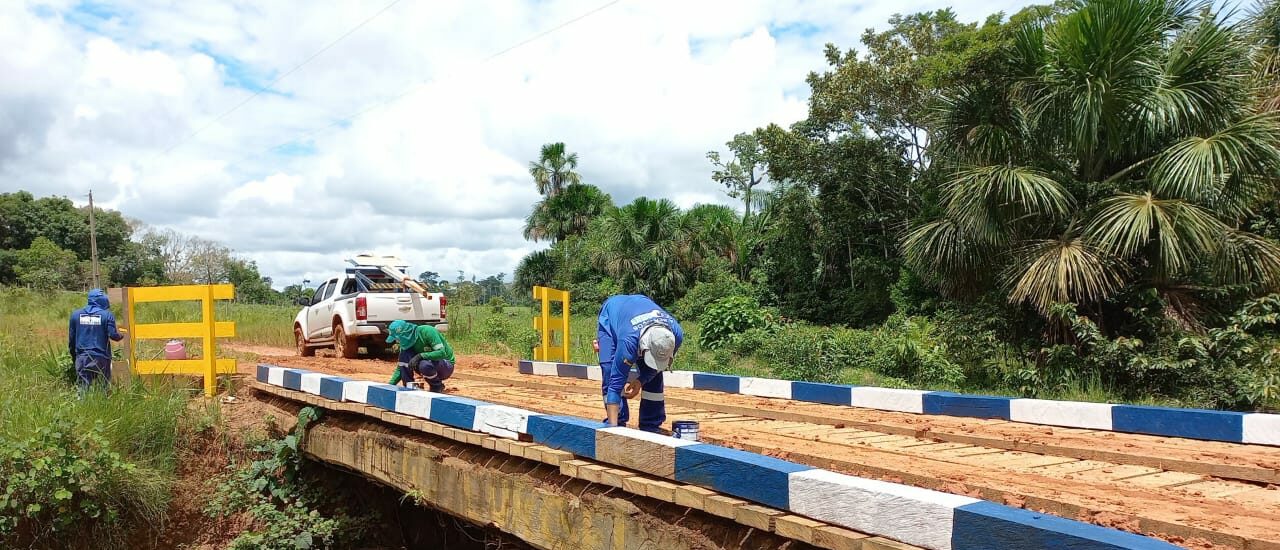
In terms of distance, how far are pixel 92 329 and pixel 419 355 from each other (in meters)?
3.79

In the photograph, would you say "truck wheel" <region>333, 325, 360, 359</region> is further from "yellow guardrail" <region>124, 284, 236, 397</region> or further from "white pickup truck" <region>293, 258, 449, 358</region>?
"yellow guardrail" <region>124, 284, 236, 397</region>

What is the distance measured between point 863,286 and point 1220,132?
16002 mm

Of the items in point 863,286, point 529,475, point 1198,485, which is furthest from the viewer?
point 863,286

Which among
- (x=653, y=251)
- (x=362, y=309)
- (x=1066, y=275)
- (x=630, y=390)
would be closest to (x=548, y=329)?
(x=362, y=309)

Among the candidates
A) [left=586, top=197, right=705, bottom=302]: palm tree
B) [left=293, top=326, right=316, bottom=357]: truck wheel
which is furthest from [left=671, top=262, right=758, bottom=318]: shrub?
[left=293, top=326, right=316, bottom=357]: truck wheel

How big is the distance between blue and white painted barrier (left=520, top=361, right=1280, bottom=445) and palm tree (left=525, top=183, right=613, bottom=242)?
2981 centimetres

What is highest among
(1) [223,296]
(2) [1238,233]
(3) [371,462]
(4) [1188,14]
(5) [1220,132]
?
(4) [1188,14]

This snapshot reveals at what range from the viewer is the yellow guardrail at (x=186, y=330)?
947cm

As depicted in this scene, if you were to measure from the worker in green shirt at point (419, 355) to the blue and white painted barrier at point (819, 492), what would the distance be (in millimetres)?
2727

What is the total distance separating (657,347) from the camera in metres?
5.80

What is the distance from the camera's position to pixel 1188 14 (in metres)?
11.8

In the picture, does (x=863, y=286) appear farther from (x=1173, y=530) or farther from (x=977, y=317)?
(x=1173, y=530)

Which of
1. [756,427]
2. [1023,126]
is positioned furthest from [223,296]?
[1023,126]

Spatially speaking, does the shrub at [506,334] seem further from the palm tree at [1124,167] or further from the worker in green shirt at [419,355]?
the palm tree at [1124,167]
